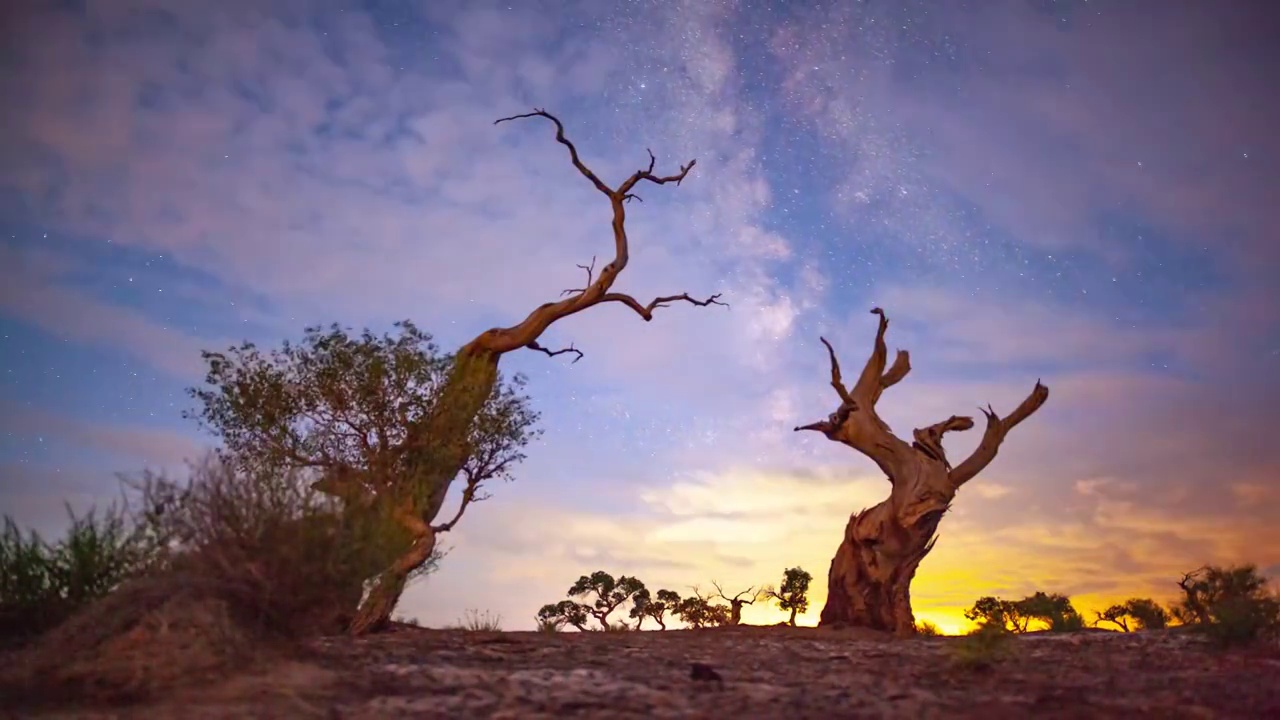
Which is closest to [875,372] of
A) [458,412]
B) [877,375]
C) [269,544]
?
[877,375]

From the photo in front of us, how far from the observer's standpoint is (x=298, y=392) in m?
20.8

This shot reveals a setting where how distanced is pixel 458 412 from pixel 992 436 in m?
13.1

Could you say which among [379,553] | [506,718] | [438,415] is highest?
[438,415]

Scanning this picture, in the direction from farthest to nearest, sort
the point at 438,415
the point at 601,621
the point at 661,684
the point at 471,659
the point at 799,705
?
the point at 601,621 < the point at 438,415 < the point at 471,659 < the point at 661,684 < the point at 799,705

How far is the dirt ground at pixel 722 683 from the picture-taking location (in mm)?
8906

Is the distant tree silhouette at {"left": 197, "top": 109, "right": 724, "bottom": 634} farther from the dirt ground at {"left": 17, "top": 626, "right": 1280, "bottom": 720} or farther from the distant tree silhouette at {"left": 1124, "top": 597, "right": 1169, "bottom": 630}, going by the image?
the distant tree silhouette at {"left": 1124, "top": 597, "right": 1169, "bottom": 630}

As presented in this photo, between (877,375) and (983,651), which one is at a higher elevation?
(877,375)

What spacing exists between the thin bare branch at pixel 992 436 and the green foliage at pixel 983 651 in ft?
33.1

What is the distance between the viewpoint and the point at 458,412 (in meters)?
20.5

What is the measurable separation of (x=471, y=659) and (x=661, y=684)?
3.15 m

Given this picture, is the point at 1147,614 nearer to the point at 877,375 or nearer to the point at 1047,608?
the point at 1047,608

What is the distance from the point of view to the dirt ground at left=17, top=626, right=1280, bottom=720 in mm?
8906

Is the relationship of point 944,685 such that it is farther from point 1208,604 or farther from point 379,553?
point 1208,604

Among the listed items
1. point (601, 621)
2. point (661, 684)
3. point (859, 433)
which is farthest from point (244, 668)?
point (601, 621)
